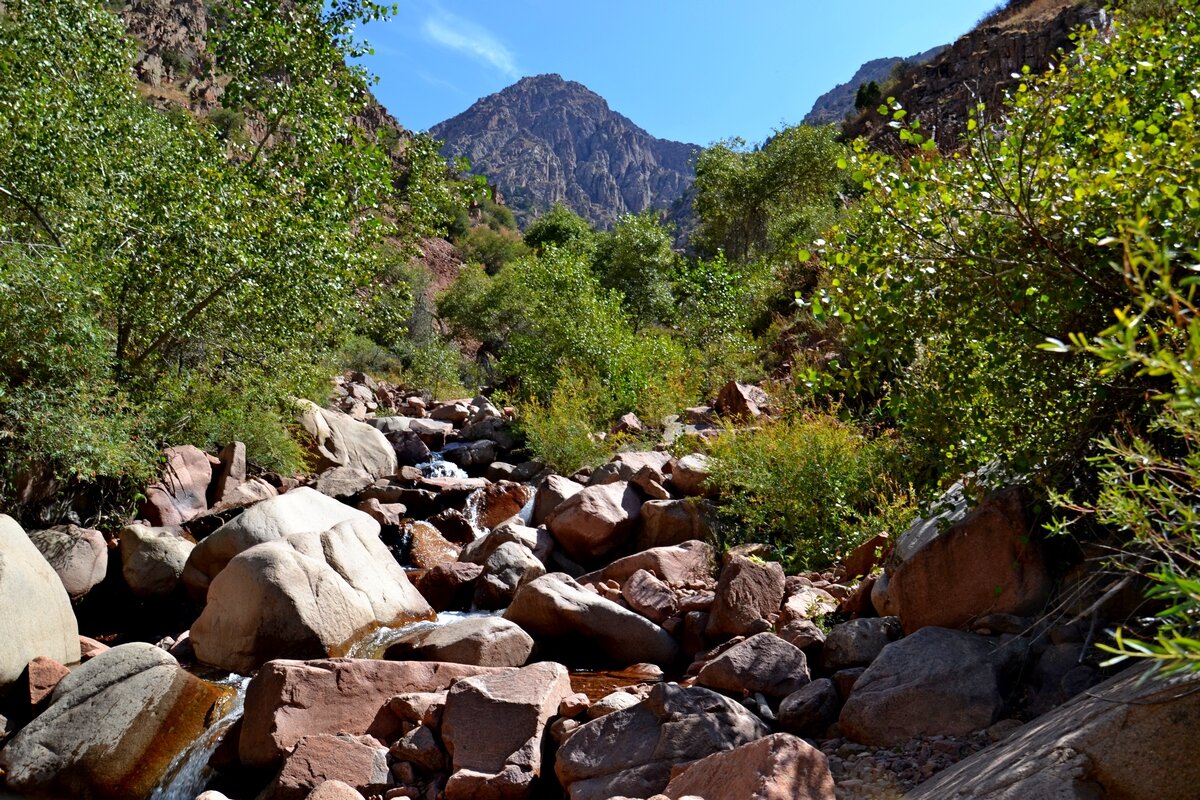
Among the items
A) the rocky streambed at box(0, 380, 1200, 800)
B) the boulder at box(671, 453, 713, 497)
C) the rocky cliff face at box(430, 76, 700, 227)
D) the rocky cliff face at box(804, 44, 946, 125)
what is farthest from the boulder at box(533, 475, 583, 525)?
the rocky cliff face at box(430, 76, 700, 227)

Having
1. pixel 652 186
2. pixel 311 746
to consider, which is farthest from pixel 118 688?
pixel 652 186

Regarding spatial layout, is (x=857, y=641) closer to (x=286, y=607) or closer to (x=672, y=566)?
(x=672, y=566)

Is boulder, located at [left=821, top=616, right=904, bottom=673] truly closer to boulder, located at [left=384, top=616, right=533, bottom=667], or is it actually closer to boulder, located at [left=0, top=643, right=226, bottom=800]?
boulder, located at [left=384, top=616, right=533, bottom=667]

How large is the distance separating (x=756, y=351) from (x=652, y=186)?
5639 inches

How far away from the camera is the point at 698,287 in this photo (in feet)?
58.1

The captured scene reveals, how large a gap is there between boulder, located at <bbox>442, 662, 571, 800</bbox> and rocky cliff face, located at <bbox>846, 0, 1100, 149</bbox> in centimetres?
2640

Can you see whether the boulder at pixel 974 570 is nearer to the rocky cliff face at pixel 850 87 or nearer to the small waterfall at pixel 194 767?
the small waterfall at pixel 194 767

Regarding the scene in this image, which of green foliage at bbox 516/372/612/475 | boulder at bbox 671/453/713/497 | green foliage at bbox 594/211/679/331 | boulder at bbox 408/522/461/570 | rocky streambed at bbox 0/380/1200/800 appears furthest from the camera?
green foliage at bbox 594/211/679/331

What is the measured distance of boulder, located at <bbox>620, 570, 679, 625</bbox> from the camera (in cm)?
661

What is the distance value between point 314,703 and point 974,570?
159 inches

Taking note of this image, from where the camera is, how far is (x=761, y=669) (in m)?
4.85

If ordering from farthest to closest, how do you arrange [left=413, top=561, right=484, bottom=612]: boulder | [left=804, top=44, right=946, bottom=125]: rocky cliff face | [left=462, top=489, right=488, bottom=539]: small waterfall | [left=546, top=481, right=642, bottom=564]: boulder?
[left=804, top=44, right=946, bottom=125]: rocky cliff face → [left=462, top=489, right=488, bottom=539]: small waterfall → [left=546, top=481, right=642, bottom=564]: boulder → [left=413, top=561, right=484, bottom=612]: boulder

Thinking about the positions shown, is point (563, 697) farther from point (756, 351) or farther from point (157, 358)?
point (756, 351)

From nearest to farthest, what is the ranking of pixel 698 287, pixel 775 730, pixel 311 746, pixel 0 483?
1. pixel 775 730
2. pixel 311 746
3. pixel 0 483
4. pixel 698 287
